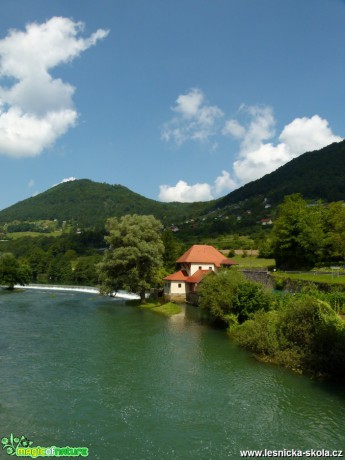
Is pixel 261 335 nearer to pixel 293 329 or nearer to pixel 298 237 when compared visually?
pixel 293 329

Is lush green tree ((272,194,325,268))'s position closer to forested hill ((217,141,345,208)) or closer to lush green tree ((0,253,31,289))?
lush green tree ((0,253,31,289))

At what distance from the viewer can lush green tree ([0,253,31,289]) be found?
6875 cm

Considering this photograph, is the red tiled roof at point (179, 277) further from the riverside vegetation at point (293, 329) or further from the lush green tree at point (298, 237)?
the riverside vegetation at point (293, 329)

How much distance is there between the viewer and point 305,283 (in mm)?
32938

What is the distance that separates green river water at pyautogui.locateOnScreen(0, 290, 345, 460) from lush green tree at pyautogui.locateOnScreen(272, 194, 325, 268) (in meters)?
20.1

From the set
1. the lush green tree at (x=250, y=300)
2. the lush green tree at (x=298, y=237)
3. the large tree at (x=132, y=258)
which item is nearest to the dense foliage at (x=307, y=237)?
the lush green tree at (x=298, y=237)

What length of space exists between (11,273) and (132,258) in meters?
33.0

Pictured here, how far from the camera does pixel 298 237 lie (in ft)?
148

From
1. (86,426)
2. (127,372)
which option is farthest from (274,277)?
(86,426)

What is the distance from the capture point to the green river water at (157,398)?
14.0m

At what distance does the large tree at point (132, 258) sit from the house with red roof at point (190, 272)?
3608mm

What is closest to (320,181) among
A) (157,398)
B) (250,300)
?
(250,300)

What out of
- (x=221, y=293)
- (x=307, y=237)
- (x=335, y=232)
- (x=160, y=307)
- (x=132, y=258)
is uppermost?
(x=335, y=232)

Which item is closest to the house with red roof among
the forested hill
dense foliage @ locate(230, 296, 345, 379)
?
dense foliage @ locate(230, 296, 345, 379)
